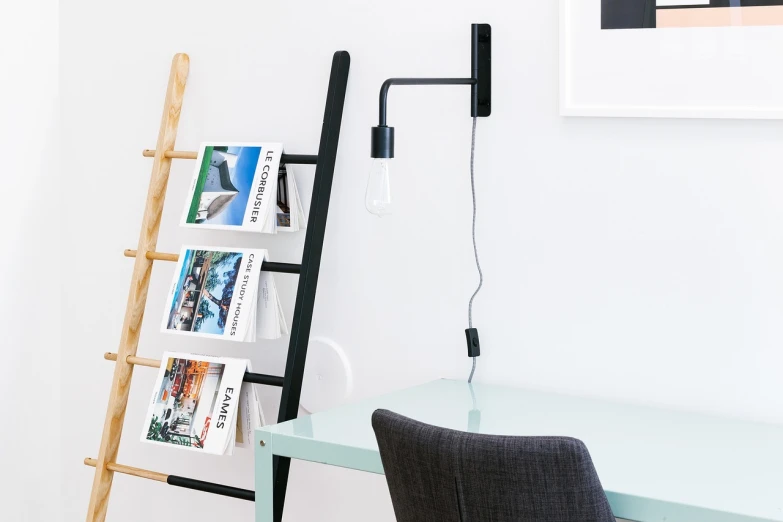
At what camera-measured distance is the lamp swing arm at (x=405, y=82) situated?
177 centimetres

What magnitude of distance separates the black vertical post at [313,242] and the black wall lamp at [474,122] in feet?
0.59

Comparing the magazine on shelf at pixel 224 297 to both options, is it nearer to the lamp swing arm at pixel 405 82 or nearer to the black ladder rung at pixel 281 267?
the black ladder rung at pixel 281 267

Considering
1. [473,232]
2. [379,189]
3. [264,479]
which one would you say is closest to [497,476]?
[264,479]

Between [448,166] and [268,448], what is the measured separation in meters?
0.75

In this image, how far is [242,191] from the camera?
7.27 ft

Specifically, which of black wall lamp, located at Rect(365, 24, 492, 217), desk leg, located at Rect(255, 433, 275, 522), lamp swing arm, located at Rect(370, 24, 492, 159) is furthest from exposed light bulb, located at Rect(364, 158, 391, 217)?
desk leg, located at Rect(255, 433, 275, 522)

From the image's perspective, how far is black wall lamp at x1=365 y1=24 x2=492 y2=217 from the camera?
1761 millimetres

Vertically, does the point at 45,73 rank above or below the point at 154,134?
above

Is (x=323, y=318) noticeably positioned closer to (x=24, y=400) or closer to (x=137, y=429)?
(x=137, y=429)

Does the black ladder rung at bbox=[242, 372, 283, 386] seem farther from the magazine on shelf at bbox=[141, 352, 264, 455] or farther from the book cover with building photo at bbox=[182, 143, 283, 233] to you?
the book cover with building photo at bbox=[182, 143, 283, 233]

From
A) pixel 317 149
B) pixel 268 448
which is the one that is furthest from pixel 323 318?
pixel 268 448

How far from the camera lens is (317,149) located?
2.25 m

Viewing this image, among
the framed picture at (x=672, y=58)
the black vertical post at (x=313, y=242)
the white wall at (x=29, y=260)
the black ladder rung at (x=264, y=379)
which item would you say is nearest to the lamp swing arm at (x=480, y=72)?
the framed picture at (x=672, y=58)

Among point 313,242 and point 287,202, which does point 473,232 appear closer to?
point 313,242
